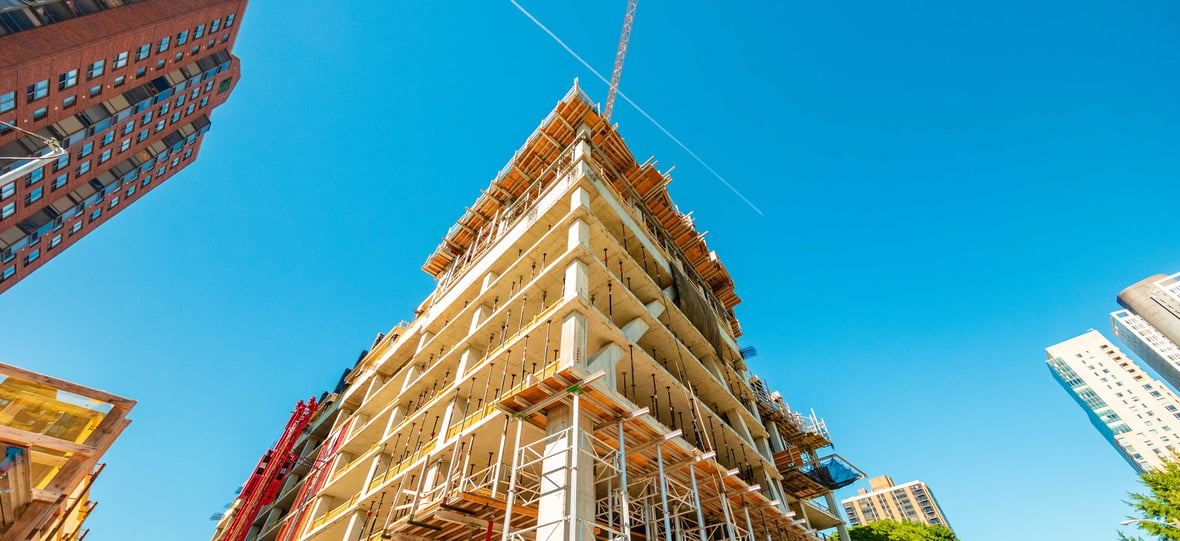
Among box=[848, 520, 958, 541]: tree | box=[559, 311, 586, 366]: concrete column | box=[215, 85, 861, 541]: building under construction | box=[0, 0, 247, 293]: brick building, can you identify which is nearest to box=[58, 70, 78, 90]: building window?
box=[0, 0, 247, 293]: brick building

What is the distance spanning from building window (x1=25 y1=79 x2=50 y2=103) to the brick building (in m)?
0.09

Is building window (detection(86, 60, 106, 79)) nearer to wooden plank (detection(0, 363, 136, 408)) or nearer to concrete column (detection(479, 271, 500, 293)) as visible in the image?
concrete column (detection(479, 271, 500, 293))

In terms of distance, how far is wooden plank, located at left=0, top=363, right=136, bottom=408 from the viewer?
5.14 meters

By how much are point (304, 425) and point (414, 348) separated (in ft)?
64.9

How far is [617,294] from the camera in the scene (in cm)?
1803

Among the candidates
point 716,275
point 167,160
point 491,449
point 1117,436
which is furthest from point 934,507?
point 167,160

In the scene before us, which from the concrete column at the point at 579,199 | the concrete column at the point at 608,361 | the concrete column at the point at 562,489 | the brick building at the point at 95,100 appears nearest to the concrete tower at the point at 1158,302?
the concrete column at the point at 579,199

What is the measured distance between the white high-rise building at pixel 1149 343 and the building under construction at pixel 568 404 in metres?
116

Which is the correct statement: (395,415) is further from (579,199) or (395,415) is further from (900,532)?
(900,532)

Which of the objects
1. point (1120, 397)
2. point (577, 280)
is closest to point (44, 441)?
point (577, 280)

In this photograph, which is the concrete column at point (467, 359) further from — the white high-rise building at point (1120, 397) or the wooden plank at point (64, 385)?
the white high-rise building at point (1120, 397)

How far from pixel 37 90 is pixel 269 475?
29661 mm

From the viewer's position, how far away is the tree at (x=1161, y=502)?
17625 millimetres

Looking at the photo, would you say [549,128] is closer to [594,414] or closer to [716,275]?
[716,275]
